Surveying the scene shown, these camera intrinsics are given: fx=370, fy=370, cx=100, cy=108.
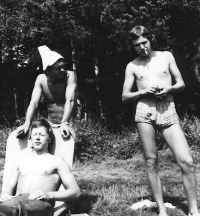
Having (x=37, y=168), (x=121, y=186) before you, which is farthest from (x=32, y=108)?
(x=121, y=186)

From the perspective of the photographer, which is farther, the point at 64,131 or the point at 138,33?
the point at 64,131

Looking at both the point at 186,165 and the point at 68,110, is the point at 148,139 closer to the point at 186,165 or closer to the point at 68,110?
the point at 186,165

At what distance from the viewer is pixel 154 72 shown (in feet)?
11.2

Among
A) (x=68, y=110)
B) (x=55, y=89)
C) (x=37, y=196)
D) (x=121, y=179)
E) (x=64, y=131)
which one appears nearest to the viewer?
(x=37, y=196)

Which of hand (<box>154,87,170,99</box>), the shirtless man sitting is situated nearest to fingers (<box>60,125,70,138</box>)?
the shirtless man sitting

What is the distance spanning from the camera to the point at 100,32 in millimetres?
9461

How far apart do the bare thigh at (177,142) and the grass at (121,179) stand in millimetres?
654

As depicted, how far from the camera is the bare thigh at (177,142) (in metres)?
3.29

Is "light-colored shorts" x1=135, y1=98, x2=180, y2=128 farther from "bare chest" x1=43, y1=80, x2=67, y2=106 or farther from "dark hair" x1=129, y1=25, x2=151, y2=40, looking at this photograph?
"bare chest" x1=43, y1=80, x2=67, y2=106

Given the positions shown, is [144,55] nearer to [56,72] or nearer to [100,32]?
[56,72]

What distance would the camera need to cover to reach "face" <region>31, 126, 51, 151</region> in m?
3.13

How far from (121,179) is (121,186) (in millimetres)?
995

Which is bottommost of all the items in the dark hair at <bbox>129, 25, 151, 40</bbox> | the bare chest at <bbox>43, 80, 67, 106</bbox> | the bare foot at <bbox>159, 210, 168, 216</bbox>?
the bare foot at <bbox>159, 210, 168, 216</bbox>

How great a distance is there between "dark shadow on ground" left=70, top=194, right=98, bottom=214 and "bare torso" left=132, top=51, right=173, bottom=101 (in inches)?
56.5
